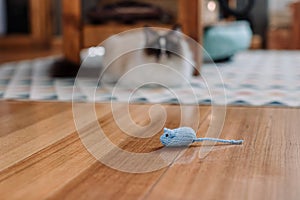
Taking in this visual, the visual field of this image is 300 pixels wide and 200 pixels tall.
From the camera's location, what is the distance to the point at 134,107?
4.73 ft

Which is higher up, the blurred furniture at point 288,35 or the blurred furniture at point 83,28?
the blurred furniture at point 83,28

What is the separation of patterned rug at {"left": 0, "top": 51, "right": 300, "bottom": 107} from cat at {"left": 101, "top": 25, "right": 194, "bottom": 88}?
57mm

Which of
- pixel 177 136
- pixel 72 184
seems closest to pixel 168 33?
pixel 177 136

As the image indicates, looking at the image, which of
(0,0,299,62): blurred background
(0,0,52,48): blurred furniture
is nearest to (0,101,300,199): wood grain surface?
(0,0,299,62): blurred background

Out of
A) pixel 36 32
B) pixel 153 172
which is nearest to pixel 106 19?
pixel 36 32

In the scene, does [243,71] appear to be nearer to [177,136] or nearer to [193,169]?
[177,136]

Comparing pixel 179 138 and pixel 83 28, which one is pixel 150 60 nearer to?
pixel 83 28

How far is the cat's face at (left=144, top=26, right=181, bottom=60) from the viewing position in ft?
6.09

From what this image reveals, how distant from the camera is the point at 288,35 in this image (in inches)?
151

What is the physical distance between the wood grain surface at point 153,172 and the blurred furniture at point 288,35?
8.46 feet

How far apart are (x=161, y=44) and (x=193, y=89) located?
0.22 meters

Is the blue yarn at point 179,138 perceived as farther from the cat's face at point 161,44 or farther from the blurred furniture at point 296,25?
the blurred furniture at point 296,25

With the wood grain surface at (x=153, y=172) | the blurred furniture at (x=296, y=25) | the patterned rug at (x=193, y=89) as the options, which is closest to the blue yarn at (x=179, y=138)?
the wood grain surface at (x=153, y=172)

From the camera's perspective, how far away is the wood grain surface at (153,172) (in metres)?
0.73
